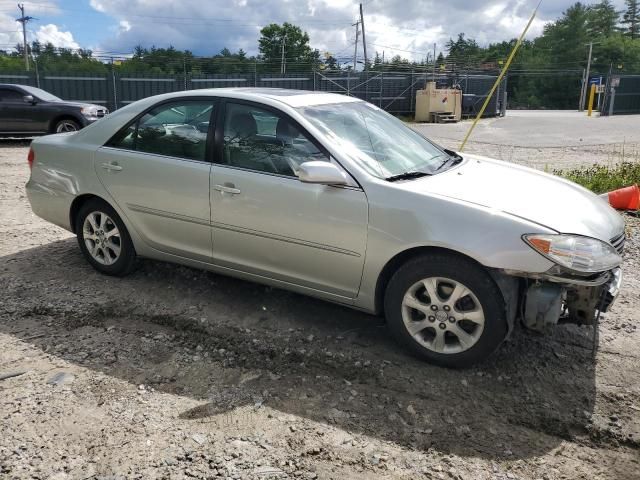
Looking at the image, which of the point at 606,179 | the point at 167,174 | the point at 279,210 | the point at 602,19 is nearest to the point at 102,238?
the point at 167,174

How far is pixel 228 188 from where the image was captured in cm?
404

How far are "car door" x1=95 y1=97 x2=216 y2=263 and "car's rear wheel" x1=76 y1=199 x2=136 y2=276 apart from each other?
212 mm

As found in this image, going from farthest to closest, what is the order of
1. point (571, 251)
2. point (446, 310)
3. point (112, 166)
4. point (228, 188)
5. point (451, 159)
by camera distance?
point (112, 166), point (451, 159), point (228, 188), point (446, 310), point (571, 251)

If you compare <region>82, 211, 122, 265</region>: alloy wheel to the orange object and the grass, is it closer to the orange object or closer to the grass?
the orange object

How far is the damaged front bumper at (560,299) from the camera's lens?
3252 millimetres

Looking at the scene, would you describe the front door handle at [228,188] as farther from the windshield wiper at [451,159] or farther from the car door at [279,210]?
the windshield wiper at [451,159]

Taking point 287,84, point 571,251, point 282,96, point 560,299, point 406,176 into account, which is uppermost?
point 287,84

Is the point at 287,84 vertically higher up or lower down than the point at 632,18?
lower down

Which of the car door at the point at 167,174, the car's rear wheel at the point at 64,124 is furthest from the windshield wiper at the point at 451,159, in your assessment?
the car's rear wheel at the point at 64,124

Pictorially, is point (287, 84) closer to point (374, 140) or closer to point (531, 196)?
point (374, 140)

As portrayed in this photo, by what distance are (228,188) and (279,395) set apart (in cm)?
152

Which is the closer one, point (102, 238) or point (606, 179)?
point (102, 238)

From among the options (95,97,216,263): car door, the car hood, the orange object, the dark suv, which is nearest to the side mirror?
the car hood

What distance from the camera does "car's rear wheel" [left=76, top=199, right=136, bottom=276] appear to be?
15.6ft
